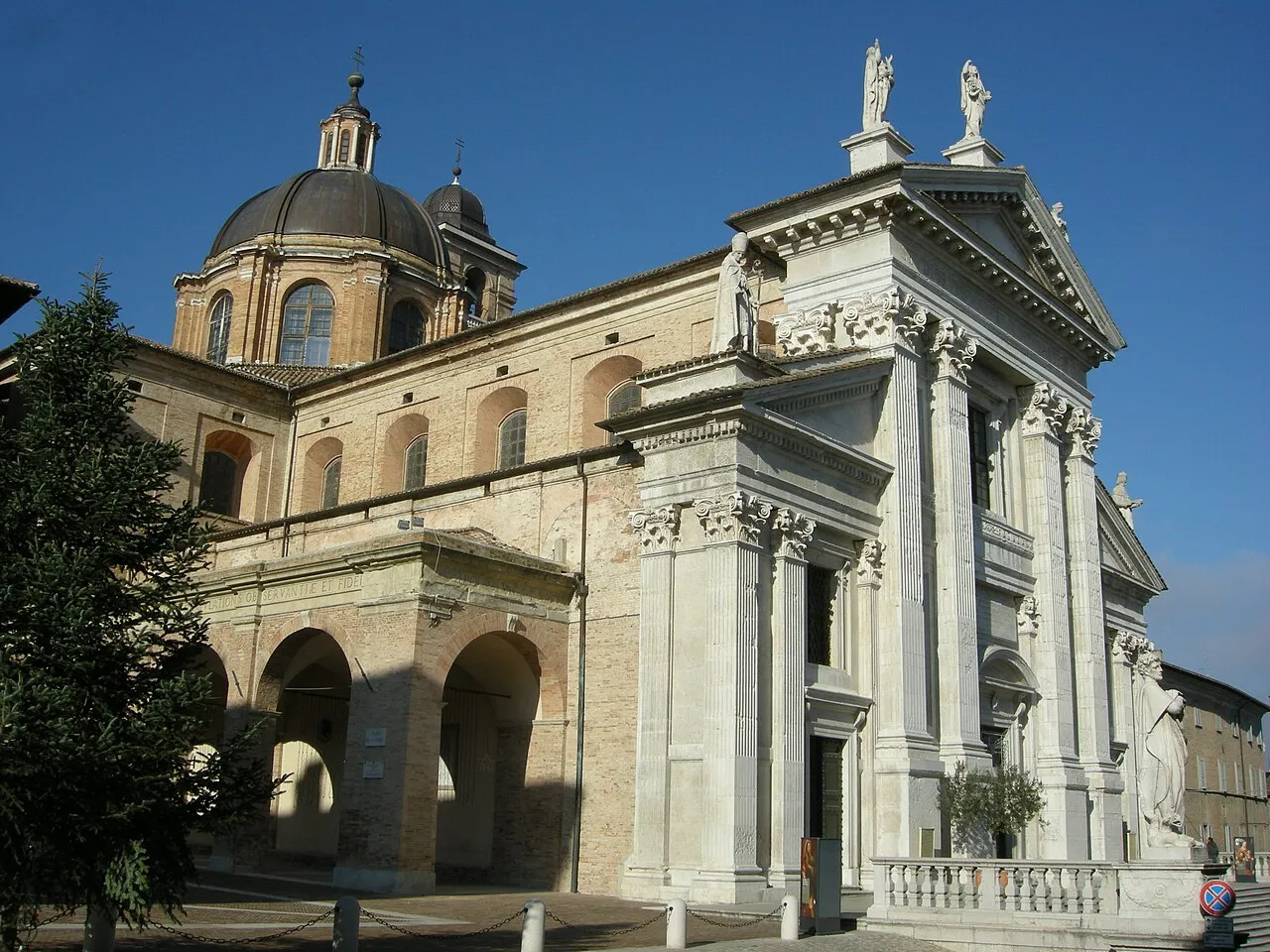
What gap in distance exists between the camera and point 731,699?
1588 cm

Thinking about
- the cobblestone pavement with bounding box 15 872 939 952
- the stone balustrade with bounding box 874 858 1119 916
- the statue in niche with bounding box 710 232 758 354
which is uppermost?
the statue in niche with bounding box 710 232 758 354

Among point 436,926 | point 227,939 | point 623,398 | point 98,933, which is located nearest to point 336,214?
point 623,398

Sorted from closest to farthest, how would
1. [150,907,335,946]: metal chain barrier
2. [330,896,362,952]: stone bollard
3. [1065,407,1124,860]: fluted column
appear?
[330,896,362,952]: stone bollard
[150,907,335,946]: metal chain barrier
[1065,407,1124,860]: fluted column

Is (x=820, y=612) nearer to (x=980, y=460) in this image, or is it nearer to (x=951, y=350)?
(x=951, y=350)

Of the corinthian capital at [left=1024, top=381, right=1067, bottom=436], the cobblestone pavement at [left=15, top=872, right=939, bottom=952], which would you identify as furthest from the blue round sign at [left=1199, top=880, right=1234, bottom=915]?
the corinthian capital at [left=1024, top=381, right=1067, bottom=436]

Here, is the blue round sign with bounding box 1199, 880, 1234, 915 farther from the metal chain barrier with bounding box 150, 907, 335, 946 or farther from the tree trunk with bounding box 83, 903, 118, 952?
the tree trunk with bounding box 83, 903, 118, 952

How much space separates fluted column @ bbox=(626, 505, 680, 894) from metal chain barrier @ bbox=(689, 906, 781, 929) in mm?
1468

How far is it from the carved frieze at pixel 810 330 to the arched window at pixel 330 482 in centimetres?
1301

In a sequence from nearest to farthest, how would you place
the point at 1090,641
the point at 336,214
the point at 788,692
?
the point at 788,692 < the point at 1090,641 < the point at 336,214

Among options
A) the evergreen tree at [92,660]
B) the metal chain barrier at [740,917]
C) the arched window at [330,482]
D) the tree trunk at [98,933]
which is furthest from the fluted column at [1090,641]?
the tree trunk at [98,933]

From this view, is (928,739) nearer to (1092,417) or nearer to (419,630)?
(419,630)

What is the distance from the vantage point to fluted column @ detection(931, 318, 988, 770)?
19203mm

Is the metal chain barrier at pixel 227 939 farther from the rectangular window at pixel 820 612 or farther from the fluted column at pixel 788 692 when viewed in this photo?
the rectangular window at pixel 820 612

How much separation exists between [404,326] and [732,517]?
21267 millimetres
